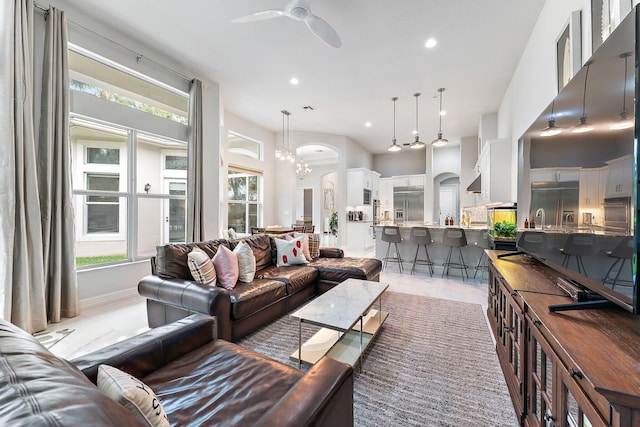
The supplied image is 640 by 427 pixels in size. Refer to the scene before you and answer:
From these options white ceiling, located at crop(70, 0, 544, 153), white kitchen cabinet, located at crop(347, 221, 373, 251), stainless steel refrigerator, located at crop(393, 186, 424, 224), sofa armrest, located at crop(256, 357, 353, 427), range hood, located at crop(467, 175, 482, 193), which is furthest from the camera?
stainless steel refrigerator, located at crop(393, 186, 424, 224)

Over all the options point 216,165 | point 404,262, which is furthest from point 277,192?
point 404,262

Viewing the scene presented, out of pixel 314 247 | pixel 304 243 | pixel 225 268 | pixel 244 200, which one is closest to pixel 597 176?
pixel 225 268

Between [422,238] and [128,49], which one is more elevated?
[128,49]

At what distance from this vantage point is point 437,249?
531cm

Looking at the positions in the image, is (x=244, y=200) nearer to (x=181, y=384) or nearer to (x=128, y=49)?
(x=128, y=49)

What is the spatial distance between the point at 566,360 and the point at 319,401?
2.73 ft

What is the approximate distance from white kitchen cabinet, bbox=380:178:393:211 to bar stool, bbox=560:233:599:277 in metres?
8.13

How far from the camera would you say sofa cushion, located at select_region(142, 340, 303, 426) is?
101 cm

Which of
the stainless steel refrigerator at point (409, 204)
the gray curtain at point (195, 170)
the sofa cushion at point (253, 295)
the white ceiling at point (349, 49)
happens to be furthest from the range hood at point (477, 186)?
the gray curtain at point (195, 170)

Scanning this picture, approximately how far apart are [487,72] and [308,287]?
4302 millimetres

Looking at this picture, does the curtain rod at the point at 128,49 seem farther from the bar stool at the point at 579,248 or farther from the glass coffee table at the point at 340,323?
the bar stool at the point at 579,248

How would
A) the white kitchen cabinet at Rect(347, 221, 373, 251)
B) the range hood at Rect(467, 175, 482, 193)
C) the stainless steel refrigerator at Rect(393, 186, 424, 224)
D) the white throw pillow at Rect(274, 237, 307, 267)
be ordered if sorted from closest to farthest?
the white throw pillow at Rect(274, 237, 307, 267) < the range hood at Rect(467, 175, 482, 193) < the white kitchen cabinet at Rect(347, 221, 373, 251) < the stainless steel refrigerator at Rect(393, 186, 424, 224)

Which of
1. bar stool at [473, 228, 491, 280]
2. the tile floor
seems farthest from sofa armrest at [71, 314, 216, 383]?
bar stool at [473, 228, 491, 280]

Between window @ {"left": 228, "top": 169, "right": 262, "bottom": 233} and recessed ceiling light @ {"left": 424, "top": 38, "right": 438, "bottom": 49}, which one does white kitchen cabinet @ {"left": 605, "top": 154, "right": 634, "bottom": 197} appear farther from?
window @ {"left": 228, "top": 169, "right": 262, "bottom": 233}
